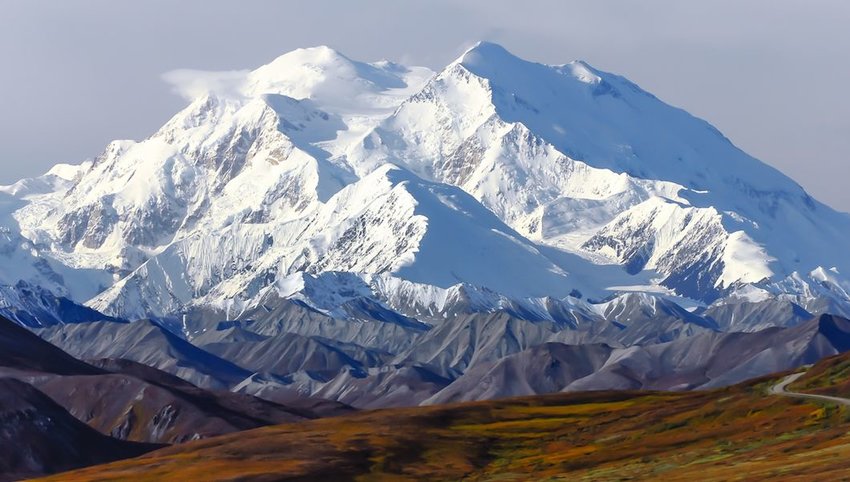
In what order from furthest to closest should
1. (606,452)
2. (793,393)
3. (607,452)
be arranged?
(793,393) → (606,452) → (607,452)

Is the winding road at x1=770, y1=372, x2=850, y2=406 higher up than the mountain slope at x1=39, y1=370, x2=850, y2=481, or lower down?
higher up

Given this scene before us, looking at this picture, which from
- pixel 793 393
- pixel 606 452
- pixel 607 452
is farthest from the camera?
pixel 793 393

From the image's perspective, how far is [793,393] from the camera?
170 m

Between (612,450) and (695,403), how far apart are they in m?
21.8

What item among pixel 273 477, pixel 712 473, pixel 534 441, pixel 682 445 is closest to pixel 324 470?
pixel 273 477

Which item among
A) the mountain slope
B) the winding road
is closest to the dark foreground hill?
the mountain slope

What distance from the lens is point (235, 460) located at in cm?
19088

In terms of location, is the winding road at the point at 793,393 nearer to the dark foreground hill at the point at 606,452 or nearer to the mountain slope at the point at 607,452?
the dark foreground hill at the point at 606,452

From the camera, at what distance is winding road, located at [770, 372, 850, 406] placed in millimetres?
158200

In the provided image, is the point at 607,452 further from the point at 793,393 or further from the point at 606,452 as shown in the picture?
the point at 793,393

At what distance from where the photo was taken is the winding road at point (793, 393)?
519 feet

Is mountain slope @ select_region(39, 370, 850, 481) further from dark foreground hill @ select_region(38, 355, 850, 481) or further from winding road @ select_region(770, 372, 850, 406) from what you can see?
winding road @ select_region(770, 372, 850, 406)

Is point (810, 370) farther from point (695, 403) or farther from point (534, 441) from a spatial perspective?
point (534, 441)

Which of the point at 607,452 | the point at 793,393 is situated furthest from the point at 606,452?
the point at 793,393
